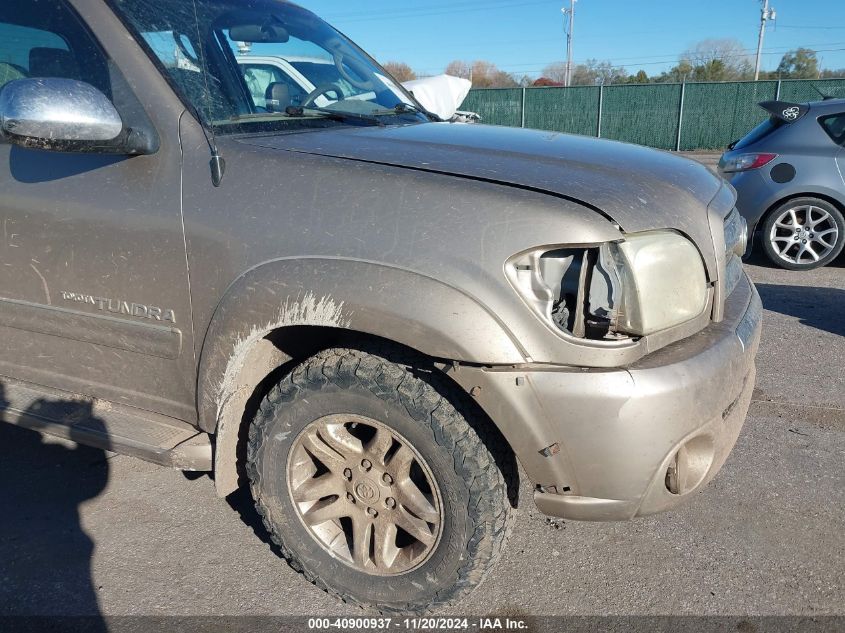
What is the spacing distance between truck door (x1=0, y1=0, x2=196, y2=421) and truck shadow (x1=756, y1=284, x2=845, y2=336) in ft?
15.3

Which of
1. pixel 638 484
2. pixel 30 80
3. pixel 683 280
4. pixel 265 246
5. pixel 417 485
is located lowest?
pixel 417 485

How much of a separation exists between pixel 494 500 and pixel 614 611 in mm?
726

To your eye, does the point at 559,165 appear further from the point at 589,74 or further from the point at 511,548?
the point at 589,74

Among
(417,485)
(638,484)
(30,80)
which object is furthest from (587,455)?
(30,80)

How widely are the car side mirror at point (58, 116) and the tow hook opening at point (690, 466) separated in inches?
77.0

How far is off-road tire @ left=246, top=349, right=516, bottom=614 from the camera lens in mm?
1958

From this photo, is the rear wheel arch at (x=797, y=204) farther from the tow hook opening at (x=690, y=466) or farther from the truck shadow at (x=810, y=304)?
the tow hook opening at (x=690, y=466)

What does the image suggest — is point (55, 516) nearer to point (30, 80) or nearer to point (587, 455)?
point (30, 80)

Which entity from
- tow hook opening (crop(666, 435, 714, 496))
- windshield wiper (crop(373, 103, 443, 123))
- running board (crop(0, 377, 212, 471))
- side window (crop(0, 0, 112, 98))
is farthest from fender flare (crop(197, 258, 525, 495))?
windshield wiper (crop(373, 103, 443, 123))

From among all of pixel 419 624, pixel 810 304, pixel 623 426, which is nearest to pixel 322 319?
pixel 623 426

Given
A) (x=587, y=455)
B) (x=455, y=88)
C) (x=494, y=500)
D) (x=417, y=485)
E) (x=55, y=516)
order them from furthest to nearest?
(x=455, y=88) → (x=55, y=516) → (x=417, y=485) → (x=494, y=500) → (x=587, y=455)

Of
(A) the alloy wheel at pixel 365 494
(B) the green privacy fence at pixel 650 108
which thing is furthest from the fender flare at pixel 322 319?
(B) the green privacy fence at pixel 650 108

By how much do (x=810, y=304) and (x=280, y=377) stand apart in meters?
4.89

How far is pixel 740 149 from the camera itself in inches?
273
